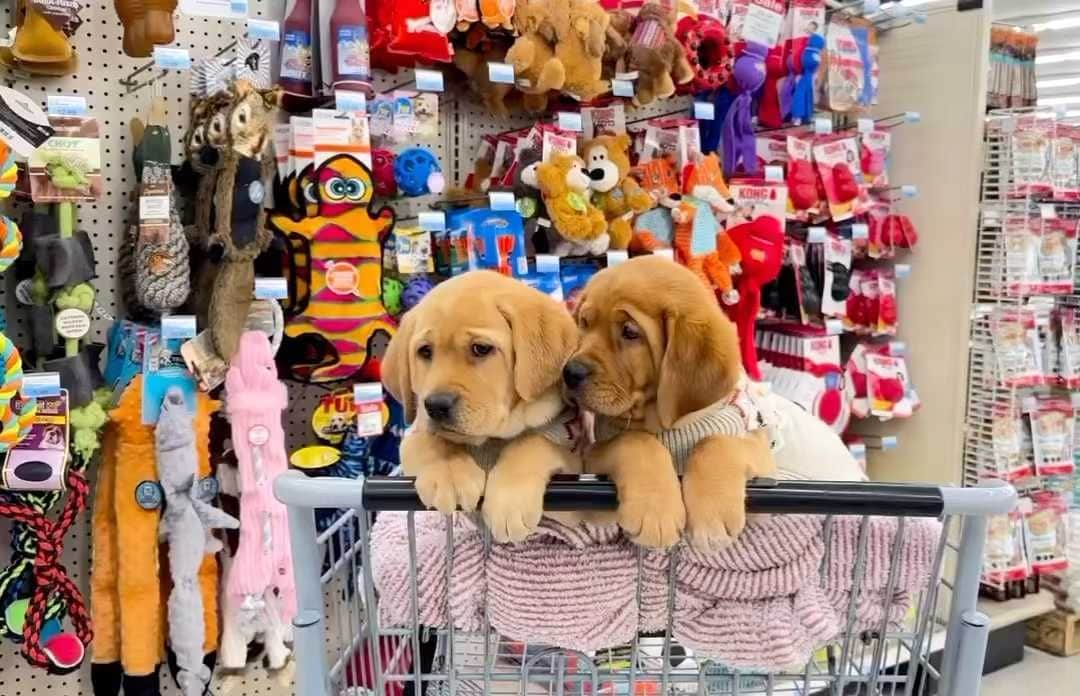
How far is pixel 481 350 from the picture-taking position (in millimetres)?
1035

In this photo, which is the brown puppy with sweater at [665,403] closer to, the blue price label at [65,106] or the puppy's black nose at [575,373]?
the puppy's black nose at [575,373]

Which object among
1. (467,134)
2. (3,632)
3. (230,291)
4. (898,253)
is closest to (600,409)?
(230,291)

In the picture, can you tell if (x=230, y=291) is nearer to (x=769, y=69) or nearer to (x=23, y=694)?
(x=23, y=694)

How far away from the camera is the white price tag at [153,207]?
68.7 inches

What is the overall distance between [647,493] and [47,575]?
1.32 meters

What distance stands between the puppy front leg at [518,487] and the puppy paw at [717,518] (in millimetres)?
164

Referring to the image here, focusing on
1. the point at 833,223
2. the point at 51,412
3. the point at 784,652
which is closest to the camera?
the point at 784,652

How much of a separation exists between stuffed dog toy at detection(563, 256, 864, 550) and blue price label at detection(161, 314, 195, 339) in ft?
3.25

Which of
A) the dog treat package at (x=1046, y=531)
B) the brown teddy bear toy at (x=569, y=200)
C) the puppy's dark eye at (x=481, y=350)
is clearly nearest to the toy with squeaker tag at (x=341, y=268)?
the brown teddy bear toy at (x=569, y=200)

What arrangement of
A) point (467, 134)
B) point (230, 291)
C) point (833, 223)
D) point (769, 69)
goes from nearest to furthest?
point (230, 291)
point (467, 134)
point (769, 69)
point (833, 223)

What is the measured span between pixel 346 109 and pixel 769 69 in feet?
4.80

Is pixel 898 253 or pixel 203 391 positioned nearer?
pixel 203 391

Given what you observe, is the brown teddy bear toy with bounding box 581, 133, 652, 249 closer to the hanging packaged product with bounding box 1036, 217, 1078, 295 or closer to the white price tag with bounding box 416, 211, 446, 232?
the white price tag with bounding box 416, 211, 446, 232

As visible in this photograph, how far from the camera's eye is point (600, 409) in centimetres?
102
